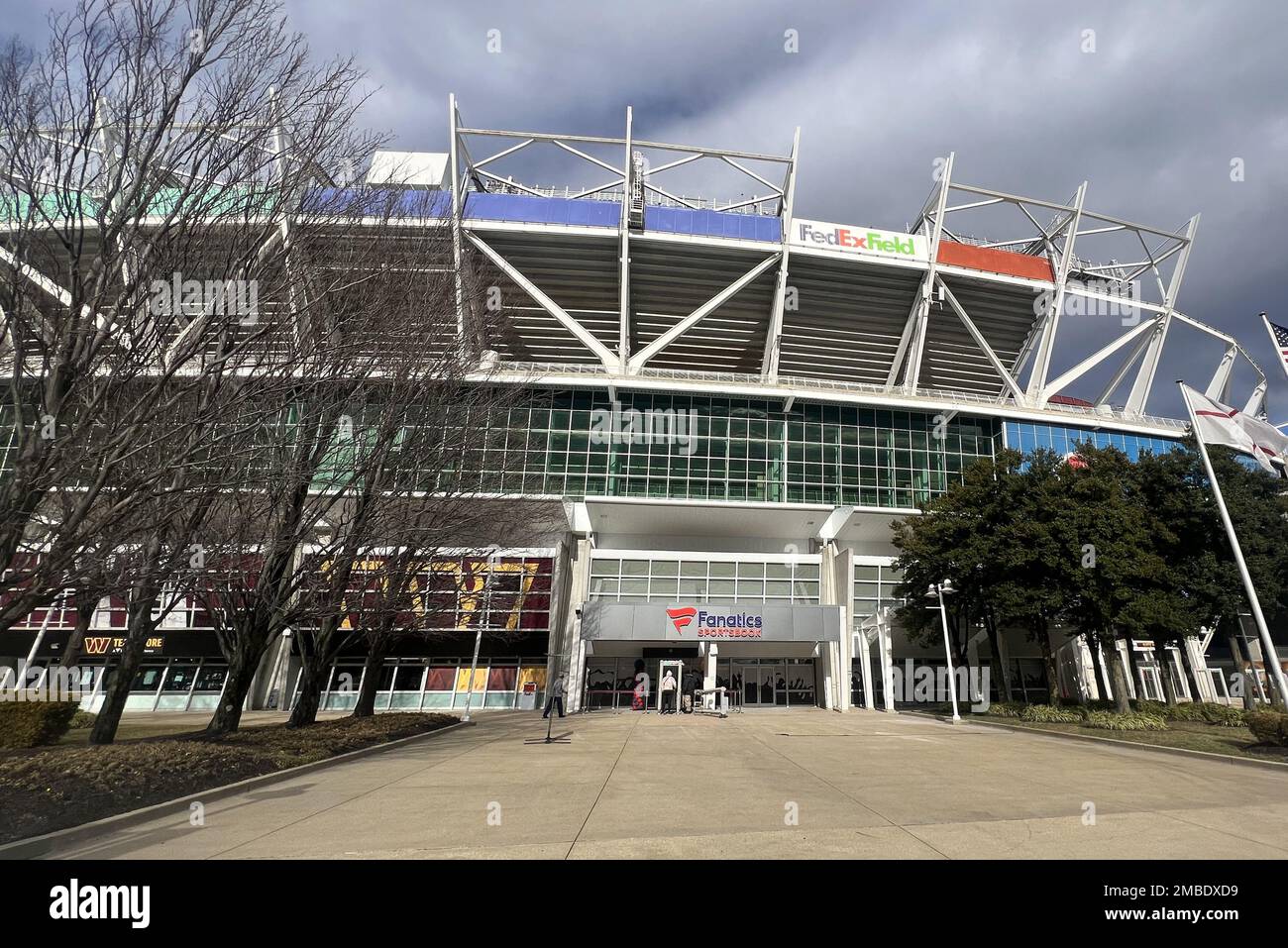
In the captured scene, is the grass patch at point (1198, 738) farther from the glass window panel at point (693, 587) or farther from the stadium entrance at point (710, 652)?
the glass window panel at point (693, 587)

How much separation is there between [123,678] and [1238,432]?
26348mm

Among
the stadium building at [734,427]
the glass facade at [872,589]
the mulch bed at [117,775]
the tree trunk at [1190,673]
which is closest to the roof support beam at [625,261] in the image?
the stadium building at [734,427]

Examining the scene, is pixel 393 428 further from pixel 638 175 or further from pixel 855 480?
pixel 638 175

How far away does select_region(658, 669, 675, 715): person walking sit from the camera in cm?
2844

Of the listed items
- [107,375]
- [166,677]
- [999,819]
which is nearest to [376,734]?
[107,375]

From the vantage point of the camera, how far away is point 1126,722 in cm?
2020

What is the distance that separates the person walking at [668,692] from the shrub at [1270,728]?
1904 centimetres

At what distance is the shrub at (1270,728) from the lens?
1408 cm

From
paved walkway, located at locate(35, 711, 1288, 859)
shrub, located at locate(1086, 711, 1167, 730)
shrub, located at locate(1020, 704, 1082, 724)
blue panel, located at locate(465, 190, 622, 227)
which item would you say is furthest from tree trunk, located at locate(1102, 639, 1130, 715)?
blue panel, located at locate(465, 190, 622, 227)

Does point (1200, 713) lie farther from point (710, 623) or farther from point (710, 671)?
point (710, 623)

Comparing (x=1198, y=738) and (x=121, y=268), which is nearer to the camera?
(x=121, y=268)

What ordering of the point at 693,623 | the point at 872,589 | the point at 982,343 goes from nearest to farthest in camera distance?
the point at 693,623
the point at 872,589
the point at 982,343

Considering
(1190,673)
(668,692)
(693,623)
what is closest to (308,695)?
(668,692)

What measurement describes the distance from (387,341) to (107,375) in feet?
15.2
